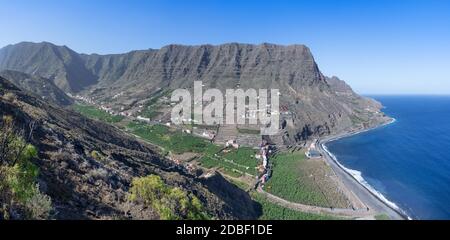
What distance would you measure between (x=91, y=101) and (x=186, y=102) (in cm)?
6918

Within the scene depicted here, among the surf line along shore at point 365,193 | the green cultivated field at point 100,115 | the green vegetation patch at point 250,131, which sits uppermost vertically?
the green cultivated field at point 100,115

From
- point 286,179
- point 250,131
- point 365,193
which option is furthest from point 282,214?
point 250,131

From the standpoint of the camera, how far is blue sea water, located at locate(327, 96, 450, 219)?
6300 cm

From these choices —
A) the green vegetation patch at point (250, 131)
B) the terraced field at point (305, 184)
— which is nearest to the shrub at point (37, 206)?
the terraced field at point (305, 184)

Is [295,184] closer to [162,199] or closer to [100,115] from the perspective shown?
[162,199]

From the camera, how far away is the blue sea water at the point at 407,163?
63000mm

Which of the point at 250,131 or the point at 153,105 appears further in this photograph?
the point at 153,105

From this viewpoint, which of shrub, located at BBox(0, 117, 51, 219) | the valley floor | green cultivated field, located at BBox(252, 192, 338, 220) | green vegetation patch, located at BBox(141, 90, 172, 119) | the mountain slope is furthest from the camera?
the mountain slope

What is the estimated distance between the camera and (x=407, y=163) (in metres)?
89.3

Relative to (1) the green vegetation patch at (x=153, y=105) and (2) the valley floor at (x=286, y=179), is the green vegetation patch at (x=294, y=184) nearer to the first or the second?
(2) the valley floor at (x=286, y=179)

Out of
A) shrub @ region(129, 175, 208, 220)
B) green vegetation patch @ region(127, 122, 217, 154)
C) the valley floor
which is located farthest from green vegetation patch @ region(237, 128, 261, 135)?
shrub @ region(129, 175, 208, 220)

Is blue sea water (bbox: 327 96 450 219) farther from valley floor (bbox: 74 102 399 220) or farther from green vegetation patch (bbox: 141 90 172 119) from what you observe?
green vegetation patch (bbox: 141 90 172 119)
